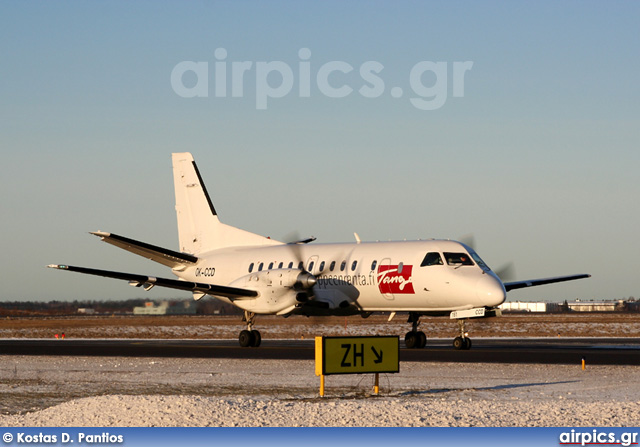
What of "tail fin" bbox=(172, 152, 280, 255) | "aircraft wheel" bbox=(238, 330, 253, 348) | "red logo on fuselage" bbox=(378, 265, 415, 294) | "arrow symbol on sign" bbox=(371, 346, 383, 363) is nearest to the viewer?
"arrow symbol on sign" bbox=(371, 346, 383, 363)

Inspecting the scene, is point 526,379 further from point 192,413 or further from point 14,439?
point 14,439

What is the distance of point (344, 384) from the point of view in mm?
19688

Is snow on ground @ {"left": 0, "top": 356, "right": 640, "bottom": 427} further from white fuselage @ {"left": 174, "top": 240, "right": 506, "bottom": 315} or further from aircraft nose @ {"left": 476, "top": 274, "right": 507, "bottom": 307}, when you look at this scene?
white fuselage @ {"left": 174, "top": 240, "right": 506, "bottom": 315}

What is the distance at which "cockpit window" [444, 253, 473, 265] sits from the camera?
1178 inches

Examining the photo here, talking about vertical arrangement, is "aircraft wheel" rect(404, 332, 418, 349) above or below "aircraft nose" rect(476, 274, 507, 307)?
below

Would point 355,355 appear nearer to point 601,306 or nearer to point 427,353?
point 427,353

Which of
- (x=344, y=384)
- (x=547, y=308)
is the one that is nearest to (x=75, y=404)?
(x=344, y=384)

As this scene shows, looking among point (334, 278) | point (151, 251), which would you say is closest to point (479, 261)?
point (334, 278)

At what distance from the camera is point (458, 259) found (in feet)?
98.5

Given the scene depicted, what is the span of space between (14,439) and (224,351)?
64.0 feet

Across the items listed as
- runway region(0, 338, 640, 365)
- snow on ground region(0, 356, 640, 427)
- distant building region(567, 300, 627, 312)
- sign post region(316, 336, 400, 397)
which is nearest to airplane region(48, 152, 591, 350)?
runway region(0, 338, 640, 365)

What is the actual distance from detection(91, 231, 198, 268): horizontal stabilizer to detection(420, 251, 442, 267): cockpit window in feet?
35.7

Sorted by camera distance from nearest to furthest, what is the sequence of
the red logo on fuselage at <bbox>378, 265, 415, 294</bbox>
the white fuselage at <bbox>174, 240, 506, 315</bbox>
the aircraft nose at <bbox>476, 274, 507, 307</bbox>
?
1. the aircraft nose at <bbox>476, 274, 507, 307</bbox>
2. the white fuselage at <bbox>174, 240, 506, 315</bbox>
3. the red logo on fuselage at <bbox>378, 265, 415, 294</bbox>

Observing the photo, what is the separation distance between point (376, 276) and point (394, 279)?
890mm
